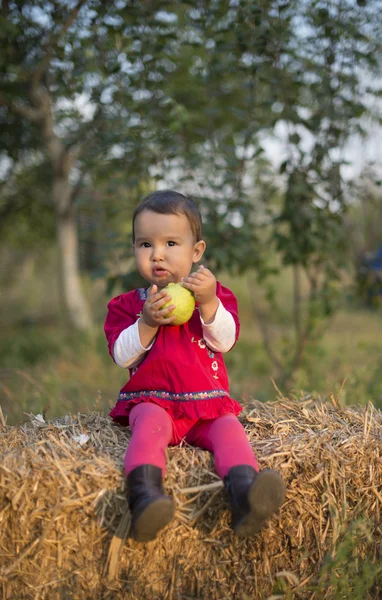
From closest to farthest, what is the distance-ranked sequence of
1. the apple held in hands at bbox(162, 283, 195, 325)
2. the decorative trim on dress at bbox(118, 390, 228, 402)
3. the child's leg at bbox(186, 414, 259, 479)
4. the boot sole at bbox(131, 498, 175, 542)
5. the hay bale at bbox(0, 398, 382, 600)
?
the boot sole at bbox(131, 498, 175, 542)
the hay bale at bbox(0, 398, 382, 600)
the child's leg at bbox(186, 414, 259, 479)
the apple held in hands at bbox(162, 283, 195, 325)
the decorative trim on dress at bbox(118, 390, 228, 402)

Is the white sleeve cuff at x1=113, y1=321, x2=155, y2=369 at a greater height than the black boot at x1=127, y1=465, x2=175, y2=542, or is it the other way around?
the white sleeve cuff at x1=113, y1=321, x2=155, y2=369

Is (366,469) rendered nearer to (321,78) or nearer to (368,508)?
(368,508)

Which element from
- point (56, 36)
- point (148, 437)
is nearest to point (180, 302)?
point (148, 437)

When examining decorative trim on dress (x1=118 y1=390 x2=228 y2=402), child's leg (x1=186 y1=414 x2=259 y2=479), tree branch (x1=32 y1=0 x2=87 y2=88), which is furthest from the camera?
tree branch (x1=32 y1=0 x2=87 y2=88)

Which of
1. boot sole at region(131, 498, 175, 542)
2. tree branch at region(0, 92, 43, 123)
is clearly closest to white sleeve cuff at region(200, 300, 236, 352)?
boot sole at region(131, 498, 175, 542)

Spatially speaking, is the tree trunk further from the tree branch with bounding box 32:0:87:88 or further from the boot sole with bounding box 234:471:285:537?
the boot sole with bounding box 234:471:285:537

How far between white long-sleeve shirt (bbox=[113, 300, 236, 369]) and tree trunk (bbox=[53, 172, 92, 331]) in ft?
18.6

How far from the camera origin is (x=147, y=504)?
1953 mm

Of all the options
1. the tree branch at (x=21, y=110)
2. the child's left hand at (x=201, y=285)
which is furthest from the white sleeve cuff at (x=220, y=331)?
the tree branch at (x=21, y=110)

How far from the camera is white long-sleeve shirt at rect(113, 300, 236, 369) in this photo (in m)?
2.46

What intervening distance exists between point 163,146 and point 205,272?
2.29m

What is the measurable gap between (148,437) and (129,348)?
0.41 meters

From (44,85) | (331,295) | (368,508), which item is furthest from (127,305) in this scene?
(44,85)

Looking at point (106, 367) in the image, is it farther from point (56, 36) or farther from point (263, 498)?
point (263, 498)
